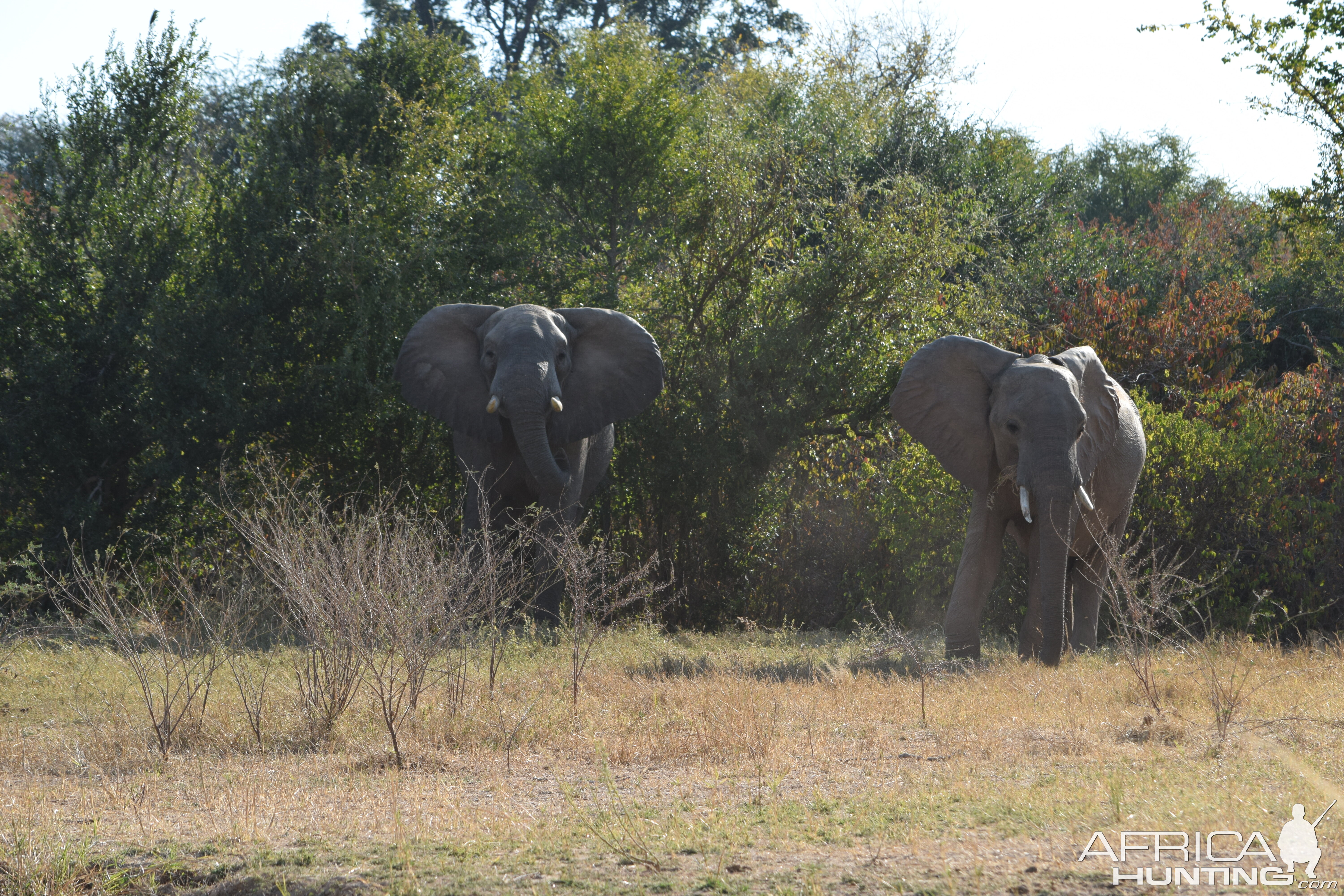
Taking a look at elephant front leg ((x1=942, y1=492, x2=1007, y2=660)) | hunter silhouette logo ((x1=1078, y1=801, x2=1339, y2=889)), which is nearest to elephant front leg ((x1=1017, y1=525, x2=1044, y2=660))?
elephant front leg ((x1=942, y1=492, x2=1007, y2=660))

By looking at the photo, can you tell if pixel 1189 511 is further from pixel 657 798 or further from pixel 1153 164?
pixel 1153 164

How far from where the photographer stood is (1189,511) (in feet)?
41.9

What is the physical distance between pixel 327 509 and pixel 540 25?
24499 mm

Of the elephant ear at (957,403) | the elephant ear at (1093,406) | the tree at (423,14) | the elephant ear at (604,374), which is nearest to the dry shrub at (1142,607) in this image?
the elephant ear at (1093,406)

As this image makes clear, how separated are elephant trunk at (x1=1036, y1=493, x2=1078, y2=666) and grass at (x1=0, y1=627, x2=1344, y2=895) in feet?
0.97

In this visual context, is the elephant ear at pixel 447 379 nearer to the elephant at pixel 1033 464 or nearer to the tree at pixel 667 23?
the elephant at pixel 1033 464

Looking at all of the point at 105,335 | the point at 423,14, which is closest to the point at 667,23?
the point at 423,14

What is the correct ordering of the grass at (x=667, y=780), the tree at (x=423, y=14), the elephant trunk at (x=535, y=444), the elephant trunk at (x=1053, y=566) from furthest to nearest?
1. the tree at (x=423, y=14)
2. the elephant trunk at (x=535, y=444)
3. the elephant trunk at (x=1053, y=566)
4. the grass at (x=667, y=780)

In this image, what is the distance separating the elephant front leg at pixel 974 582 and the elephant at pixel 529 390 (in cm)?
360

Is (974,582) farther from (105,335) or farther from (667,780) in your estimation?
(105,335)

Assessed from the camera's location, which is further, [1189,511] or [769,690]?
[1189,511]

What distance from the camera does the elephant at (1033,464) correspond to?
9516 millimetres

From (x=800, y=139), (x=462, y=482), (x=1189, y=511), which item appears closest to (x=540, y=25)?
(x=800, y=139)

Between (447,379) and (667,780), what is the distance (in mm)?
6337
